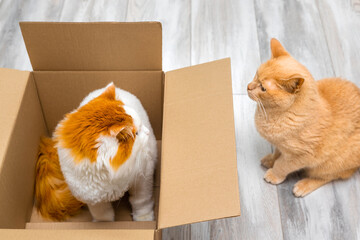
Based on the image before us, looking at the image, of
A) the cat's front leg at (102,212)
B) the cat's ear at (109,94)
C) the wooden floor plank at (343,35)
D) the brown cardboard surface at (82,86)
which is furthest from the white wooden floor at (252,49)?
the cat's ear at (109,94)

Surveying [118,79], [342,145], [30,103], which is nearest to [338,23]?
[342,145]

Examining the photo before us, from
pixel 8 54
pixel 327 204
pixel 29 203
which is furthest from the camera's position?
pixel 8 54

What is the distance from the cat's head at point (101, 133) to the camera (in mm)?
848

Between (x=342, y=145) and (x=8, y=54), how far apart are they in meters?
1.64

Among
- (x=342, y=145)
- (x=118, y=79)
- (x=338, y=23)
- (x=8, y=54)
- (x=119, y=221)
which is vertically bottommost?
(x=119, y=221)

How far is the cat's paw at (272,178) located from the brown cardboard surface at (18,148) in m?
0.91

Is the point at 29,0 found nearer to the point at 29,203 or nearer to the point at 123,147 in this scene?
the point at 29,203

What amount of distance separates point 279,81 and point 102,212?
709 millimetres

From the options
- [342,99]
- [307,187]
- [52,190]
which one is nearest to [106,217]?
[52,190]

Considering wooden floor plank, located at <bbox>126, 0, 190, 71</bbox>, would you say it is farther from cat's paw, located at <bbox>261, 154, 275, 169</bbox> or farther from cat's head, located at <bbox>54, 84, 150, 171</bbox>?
cat's head, located at <bbox>54, 84, 150, 171</bbox>

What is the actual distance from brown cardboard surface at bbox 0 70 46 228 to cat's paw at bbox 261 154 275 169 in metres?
0.91

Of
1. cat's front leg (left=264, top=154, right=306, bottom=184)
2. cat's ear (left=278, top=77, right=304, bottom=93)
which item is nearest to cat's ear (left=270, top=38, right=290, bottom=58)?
cat's ear (left=278, top=77, right=304, bottom=93)

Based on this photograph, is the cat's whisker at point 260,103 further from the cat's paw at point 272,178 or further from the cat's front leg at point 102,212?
the cat's front leg at point 102,212

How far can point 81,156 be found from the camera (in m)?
0.86
